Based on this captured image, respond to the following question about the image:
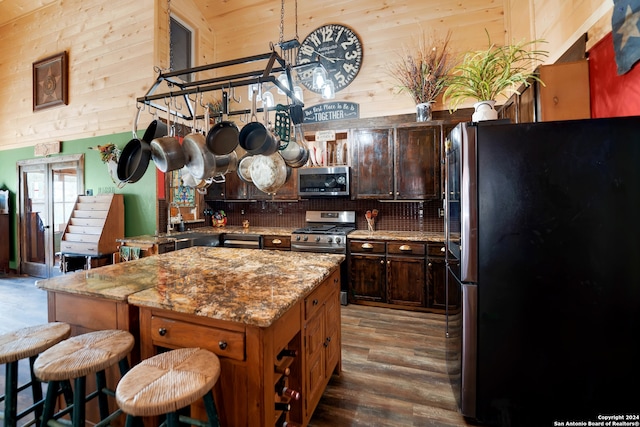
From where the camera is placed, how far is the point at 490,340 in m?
1.66

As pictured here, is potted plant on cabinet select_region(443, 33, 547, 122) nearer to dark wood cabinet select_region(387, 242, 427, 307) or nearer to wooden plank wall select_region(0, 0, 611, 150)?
wooden plank wall select_region(0, 0, 611, 150)

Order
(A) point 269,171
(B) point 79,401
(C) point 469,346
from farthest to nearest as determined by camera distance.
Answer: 1. (A) point 269,171
2. (C) point 469,346
3. (B) point 79,401

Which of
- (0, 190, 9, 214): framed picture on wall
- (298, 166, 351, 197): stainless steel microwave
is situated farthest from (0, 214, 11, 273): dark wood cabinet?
(298, 166, 351, 197): stainless steel microwave

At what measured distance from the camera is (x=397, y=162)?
374cm

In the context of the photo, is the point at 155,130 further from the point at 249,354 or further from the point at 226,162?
the point at 249,354

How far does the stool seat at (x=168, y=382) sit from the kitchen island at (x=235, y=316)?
10cm

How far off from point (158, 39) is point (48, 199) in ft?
11.1

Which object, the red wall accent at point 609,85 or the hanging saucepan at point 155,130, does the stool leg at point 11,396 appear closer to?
the hanging saucepan at point 155,130

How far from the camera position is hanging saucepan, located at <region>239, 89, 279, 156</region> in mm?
1730

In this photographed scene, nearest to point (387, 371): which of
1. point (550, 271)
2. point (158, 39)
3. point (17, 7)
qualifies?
point (550, 271)

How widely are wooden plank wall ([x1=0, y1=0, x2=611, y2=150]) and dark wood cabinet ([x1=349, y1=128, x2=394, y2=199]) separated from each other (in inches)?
19.6

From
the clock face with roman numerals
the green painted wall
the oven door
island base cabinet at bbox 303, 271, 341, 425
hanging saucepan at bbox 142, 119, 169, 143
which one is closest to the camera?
island base cabinet at bbox 303, 271, 341, 425

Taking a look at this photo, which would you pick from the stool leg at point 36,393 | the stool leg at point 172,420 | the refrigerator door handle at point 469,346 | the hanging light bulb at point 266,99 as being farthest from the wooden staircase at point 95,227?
the refrigerator door handle at point 469,346

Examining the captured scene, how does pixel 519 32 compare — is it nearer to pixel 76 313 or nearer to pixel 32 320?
pixel 76 313
